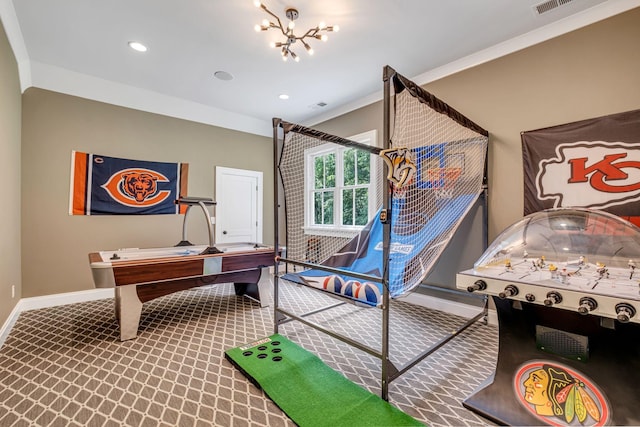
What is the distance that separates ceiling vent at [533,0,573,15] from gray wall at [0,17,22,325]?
4680 millimetres

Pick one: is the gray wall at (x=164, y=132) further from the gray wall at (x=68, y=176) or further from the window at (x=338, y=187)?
the window at (x=338, y=187)

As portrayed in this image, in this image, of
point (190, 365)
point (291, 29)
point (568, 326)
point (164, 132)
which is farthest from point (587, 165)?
point (164, 132)

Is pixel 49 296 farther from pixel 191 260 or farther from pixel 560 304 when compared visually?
pixel 560 304

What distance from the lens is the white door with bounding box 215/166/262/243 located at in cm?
496

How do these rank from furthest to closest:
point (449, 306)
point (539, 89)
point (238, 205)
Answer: point (238, 205)
point (449, 306)
point (539, 89)

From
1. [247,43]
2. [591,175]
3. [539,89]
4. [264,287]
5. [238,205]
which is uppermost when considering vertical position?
[247,43]

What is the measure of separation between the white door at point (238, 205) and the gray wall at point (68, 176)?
1.31 feet

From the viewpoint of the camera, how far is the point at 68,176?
361cm

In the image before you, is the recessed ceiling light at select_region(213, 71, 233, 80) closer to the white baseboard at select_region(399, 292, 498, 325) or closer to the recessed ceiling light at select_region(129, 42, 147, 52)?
the recessed ceiling light at select_region(129, 42, 147, 52)

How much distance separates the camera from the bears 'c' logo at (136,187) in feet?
12.8

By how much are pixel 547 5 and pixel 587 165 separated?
1.41m

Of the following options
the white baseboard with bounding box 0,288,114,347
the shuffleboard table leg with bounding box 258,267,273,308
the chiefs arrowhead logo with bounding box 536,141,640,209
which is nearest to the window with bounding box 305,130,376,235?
the shuffleboard table leg with bounding box 258,267,273,308

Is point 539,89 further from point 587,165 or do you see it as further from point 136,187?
point 136,187

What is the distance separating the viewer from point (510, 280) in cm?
154
